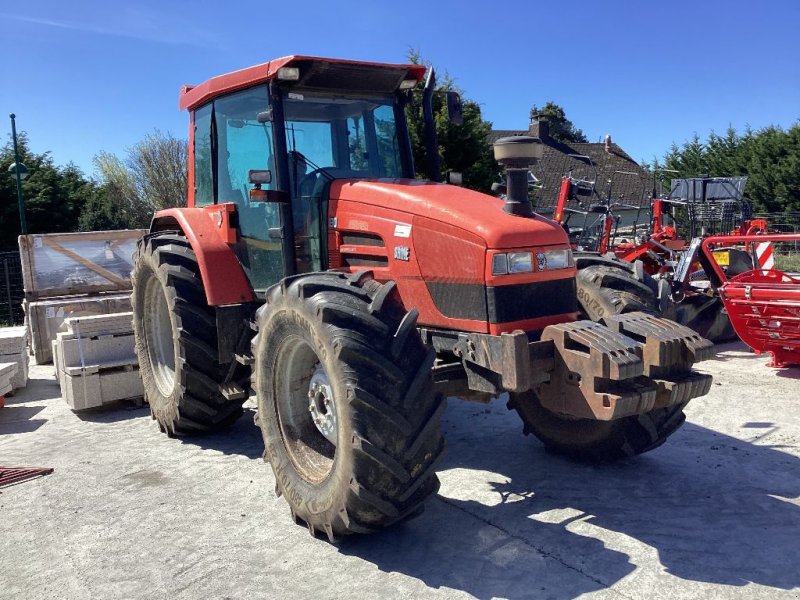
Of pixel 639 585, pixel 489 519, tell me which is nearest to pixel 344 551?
pixel 489 519

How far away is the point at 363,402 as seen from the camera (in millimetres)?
3268

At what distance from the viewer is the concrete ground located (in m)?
3.34

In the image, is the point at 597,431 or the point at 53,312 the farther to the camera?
the point at 53,312

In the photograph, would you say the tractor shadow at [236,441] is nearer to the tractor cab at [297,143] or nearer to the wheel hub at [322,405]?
the tractor cab at [297,143]

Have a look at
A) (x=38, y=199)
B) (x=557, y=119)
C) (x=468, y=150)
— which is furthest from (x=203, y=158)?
(x=557, y=119)

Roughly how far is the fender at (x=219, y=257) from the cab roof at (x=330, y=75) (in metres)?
0.87

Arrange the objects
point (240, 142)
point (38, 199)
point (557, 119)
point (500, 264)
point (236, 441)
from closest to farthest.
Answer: point (500, 264) < point (240, 142) < point (236, 441) < point (38, 199) < point (557, 119)

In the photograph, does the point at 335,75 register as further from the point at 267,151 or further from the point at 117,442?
the point at 117,442

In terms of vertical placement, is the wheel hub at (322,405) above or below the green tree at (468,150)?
below

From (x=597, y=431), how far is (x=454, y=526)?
3.94ft

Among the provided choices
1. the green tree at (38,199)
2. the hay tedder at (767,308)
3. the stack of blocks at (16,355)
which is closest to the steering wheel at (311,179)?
the hay tedder at (767,308)

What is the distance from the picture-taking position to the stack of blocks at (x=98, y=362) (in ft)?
21.3

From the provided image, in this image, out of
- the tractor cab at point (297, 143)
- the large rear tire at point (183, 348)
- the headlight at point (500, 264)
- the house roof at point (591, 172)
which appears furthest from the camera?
the house roof at point (591, 172)

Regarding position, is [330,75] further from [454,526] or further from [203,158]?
[454,526]
